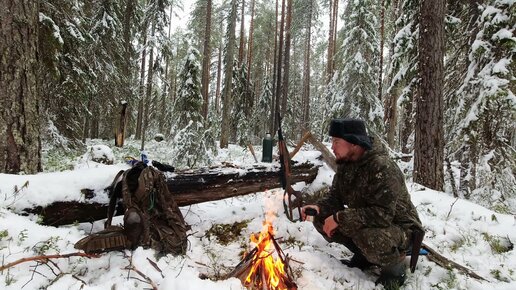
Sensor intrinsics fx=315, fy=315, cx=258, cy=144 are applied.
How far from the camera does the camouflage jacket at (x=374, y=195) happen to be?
3.28 meters

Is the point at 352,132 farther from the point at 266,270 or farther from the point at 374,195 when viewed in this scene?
the point at 266,270

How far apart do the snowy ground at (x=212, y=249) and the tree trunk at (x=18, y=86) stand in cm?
72

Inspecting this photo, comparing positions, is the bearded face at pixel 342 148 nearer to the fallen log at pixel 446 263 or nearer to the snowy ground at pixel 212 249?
the snowy ground at pixel 212 249

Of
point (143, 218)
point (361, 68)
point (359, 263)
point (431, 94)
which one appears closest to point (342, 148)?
point (359, 263)

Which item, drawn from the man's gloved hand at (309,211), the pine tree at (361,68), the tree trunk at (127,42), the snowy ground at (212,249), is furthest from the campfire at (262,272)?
the tree trunk at (127,42)

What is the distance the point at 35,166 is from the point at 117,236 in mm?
2087

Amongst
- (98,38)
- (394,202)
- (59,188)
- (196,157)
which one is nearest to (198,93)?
(196,157)

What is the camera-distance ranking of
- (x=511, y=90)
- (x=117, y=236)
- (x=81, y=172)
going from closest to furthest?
(x=117, y=236) < (x=81, y=172) < (x=511, y=90)

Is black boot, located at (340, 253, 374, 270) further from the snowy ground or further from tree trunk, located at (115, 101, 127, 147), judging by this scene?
tree trunk, located at (115, 101, 127, 147)

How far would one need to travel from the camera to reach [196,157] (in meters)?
13.4

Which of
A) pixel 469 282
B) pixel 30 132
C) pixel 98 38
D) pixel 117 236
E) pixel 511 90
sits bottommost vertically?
pixel 469 282

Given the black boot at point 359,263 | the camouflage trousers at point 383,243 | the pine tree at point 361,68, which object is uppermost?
the pine tree at point 361,68

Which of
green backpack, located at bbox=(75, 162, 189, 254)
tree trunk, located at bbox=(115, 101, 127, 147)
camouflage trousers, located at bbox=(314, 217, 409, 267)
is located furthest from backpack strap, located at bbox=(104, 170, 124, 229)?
tree trunk, located at bbox=(115, 101, 127, 147)

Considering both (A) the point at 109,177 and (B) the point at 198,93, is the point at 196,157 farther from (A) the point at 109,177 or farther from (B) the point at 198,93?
(A) the point at 109,177
